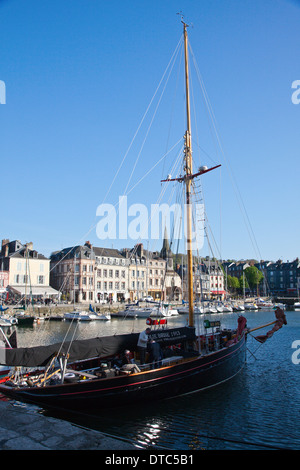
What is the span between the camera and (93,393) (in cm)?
1309

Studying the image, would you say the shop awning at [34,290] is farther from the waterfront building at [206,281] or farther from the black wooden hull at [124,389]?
the black wooden hull at [124,389]

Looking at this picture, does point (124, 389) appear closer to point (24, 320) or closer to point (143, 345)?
point (143, 345)

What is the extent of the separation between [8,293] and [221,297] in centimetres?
7255

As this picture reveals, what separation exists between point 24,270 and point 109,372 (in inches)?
2607

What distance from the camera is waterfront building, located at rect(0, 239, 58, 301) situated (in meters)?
71.9

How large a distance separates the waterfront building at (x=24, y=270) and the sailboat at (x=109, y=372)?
187 ft

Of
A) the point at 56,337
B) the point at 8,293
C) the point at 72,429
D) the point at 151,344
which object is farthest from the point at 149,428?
the point at 8,293

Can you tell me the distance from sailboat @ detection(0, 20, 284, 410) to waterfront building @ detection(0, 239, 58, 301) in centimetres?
5704

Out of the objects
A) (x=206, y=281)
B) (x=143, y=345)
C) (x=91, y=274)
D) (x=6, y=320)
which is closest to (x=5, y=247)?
(x=91, y=274)

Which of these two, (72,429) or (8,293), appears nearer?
(72,429)

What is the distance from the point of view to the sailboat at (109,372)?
42.9 ft

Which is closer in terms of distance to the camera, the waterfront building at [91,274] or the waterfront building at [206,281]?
the waterfront building at [206,281]

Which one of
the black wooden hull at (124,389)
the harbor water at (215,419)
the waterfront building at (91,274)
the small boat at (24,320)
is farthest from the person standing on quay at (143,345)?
the waterfront building at (91,274)
